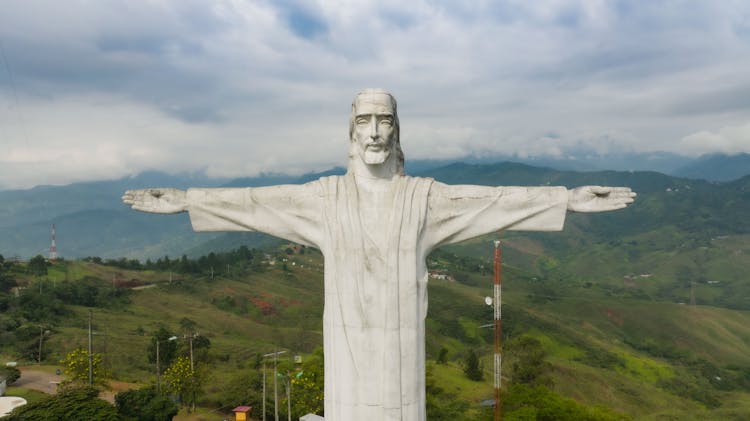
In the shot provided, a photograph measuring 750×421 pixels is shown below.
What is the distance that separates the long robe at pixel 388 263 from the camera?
6711mm

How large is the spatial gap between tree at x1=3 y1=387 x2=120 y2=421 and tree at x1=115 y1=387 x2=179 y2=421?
321 cm

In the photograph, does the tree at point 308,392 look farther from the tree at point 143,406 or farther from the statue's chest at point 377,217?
the statue's chest at point 377,217

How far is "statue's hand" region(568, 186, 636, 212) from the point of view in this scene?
643 centimetres

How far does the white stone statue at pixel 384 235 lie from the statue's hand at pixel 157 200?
0.07 ft

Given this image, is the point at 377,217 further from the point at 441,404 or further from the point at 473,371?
the point at 473,371

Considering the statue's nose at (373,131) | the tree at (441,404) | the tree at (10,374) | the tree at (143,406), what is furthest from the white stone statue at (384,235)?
the tree at (10,374)

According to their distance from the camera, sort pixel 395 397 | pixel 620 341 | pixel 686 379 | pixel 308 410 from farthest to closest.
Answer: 1. pixel 620 341
2. pixel 686 379
3. pixel 308 410
4. pixel 395 397

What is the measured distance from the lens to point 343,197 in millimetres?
6906

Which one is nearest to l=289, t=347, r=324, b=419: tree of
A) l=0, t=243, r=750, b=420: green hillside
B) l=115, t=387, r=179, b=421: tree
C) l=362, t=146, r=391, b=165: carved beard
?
l=0, t=243, r=750, b=420: green hillside

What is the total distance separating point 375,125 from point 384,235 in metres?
1.44

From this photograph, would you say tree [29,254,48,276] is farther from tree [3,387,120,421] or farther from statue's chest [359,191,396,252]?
statue's chest [359,191,396,252]

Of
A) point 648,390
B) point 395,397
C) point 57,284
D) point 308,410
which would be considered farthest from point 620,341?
point 395,397

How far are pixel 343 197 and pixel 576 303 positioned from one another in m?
136

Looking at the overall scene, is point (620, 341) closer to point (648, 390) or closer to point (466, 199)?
point (648, 390)
